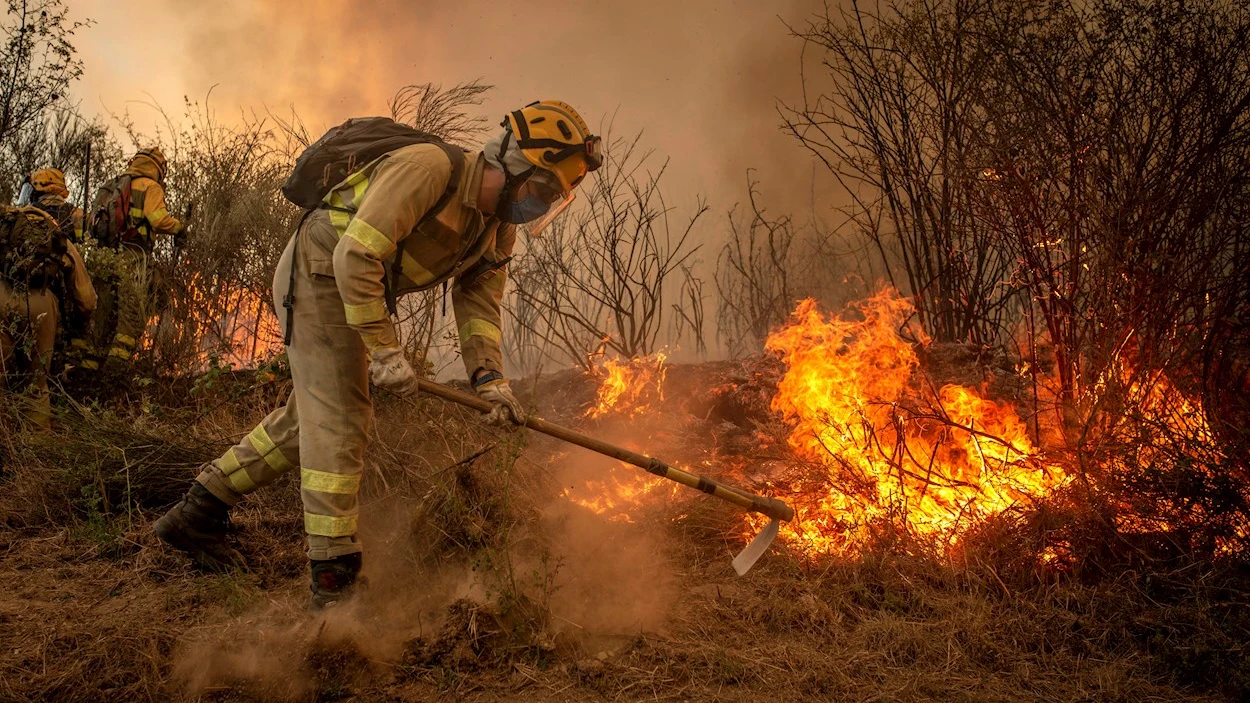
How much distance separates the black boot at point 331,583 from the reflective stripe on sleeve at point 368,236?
1.15 metres

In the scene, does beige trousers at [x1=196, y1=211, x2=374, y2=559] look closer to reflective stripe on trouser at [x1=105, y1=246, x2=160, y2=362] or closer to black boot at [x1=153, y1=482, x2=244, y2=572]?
black boot at [x1=153, y1=482, x2=244, y2=572]

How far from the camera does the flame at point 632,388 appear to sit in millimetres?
6168

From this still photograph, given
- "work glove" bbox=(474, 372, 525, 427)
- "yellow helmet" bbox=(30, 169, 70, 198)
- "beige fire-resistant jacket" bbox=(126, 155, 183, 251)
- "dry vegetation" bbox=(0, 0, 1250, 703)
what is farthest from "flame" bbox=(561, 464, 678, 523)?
"yellow helmet" bbox=(30, 169, 70, 198)

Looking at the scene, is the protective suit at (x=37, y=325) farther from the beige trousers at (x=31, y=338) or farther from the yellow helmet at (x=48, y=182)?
the yellow helmet at (x=48, y=182)

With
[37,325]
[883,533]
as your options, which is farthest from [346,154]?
[37,325]

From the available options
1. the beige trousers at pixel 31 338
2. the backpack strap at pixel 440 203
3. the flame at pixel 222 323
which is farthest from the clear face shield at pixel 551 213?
the flame at pixel 222 323

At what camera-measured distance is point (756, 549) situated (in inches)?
140

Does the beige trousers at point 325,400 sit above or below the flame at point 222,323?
below

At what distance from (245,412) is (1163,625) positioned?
503cm

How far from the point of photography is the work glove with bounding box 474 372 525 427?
320 cm

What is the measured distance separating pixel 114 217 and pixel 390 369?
205 inches

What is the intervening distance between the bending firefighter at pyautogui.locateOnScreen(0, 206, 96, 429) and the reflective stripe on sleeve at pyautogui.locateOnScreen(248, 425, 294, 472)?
257 cm

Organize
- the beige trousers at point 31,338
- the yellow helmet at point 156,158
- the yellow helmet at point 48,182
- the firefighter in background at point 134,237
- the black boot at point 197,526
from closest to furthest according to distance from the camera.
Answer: the black boot at point 197,526 < the beige trousers at point 31,338 < the firefighter in background at point 134,237 < the yellow helmet at point 48,182 < the yellow helmet at point 156,158

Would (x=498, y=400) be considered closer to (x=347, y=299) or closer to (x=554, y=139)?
(x=347, y=299)
